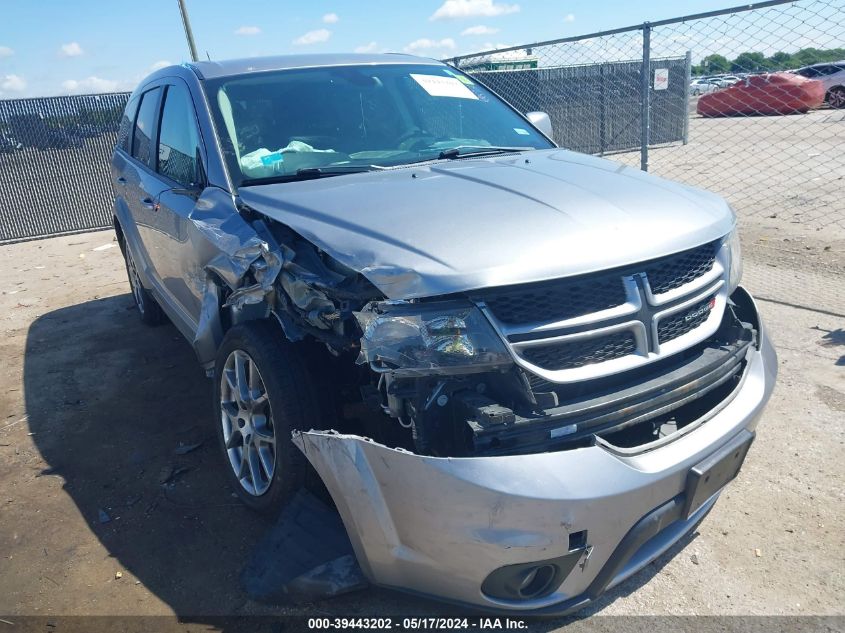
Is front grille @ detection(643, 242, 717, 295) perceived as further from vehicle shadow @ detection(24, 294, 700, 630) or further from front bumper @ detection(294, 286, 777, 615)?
vehicle shadow @ detection(24, 294, 700, 630)

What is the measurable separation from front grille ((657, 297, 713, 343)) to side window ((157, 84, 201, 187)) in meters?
2.26

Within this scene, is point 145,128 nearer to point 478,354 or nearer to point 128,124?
point 128,124

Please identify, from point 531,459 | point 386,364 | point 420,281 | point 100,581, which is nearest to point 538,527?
point 531,459

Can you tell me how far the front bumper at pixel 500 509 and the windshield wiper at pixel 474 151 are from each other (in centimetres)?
178

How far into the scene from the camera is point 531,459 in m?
2.02

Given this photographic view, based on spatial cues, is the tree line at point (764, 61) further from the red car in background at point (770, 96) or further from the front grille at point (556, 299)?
the red car in background at point (770, 96)

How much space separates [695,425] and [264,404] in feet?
5.42

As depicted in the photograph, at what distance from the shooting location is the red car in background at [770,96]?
16.5 metres

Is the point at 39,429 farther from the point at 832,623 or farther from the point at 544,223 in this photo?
the point at 832,623

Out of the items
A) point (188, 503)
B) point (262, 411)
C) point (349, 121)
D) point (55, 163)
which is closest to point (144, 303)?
point (188, 503)

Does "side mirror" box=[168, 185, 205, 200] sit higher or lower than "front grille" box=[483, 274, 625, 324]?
higher

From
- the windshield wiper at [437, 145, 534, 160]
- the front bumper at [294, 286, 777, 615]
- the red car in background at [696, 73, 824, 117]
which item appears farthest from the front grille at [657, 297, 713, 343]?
the red car in background at [696, 73, 824, 117]

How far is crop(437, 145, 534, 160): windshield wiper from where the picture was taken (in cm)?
354

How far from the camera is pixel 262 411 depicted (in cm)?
293
